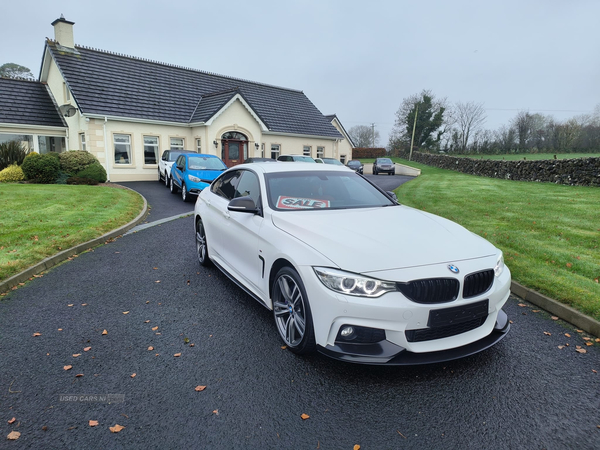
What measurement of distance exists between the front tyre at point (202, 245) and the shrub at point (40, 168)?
13.5 meters

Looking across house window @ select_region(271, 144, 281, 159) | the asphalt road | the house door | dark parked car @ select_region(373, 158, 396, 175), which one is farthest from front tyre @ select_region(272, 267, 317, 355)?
dark parked car @ select_region(373, 158, 396, 175)

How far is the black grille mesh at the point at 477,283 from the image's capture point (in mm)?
2975

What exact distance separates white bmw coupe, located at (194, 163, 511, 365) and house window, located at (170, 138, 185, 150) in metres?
21.4

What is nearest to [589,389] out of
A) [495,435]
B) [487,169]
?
[495,435]

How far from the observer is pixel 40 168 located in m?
15.9

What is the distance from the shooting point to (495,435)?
2516 millimetres

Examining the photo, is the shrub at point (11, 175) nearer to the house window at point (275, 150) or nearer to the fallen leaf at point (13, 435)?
the house window at point (275, 150)

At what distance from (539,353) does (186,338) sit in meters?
3.39

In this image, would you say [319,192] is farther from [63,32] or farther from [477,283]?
[63,32]

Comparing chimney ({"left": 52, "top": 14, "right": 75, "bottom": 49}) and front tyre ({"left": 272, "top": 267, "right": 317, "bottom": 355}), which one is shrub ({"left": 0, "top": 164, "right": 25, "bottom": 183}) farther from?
front tyre ({"left": 272, "top": 267, "right": 317, "bottom": 355})

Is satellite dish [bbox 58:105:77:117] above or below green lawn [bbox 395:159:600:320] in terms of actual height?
above

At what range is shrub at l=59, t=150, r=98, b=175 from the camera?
16766 millimetres

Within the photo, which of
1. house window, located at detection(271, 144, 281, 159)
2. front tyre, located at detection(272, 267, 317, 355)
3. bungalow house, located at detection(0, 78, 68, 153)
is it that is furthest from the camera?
house window, located at detection(271, 144, 281, 159)

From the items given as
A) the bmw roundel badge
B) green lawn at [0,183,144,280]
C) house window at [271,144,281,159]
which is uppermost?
house window at [271,144,281,159]
